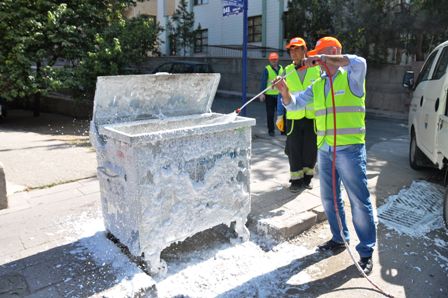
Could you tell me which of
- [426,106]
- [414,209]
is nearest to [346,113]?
[414,209]

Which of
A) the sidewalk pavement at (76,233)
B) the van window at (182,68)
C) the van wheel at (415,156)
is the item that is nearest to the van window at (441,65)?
the van wheel at (415,156)

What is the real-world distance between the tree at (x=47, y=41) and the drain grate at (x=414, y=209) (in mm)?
7735

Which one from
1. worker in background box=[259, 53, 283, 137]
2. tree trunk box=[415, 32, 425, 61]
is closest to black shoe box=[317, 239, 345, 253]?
worker in background box=[259, 53, 283, 137]

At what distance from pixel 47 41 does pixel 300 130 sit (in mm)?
8268

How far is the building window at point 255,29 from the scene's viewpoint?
22109 millimetres

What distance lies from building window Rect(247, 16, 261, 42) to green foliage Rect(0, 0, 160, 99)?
39.0 feet

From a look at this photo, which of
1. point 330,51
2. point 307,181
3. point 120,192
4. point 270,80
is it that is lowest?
point 307,181

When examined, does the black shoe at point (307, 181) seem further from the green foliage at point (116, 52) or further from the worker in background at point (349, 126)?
the green foliage at point (116, 52)

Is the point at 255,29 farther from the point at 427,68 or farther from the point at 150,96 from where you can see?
the point at 150,96

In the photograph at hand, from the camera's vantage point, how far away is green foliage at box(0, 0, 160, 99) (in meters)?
9.97

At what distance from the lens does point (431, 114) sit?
505 cm

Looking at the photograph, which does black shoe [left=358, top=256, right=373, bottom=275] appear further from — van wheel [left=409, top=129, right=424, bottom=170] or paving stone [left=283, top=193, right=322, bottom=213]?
van wheel [left=409, top=129, right=424, bottom=170]

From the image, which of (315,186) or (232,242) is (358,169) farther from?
(315,186)

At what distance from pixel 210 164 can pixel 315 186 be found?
2173 mm
